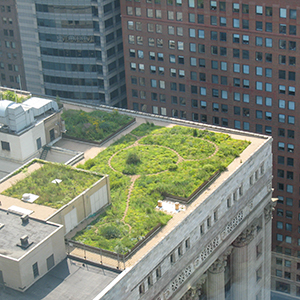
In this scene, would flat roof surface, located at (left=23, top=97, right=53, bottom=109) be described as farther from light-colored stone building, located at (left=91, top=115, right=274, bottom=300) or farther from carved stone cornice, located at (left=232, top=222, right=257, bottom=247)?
carved stone cornice, located at (left=232, top=222, right=257, bottom=247)

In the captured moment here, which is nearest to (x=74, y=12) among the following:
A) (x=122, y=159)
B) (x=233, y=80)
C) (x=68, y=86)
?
(x=68, y=86)

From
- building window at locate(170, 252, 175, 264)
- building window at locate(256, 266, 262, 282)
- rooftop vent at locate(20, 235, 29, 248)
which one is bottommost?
building window at locate(256, 266, 262, 282)

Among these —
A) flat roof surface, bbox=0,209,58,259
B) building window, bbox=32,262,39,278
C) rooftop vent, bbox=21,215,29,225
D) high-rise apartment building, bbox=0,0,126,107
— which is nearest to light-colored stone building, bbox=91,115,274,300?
building window, bbox=32,262,39,278

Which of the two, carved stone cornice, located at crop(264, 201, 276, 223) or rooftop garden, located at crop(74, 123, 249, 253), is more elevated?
rooftop garden, located at crop(74, 123, 249, 253)

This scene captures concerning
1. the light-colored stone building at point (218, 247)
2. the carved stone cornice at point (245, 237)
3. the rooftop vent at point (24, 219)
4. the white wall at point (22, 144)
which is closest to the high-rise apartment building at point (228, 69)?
the light-colored stone building at point (218, 247)

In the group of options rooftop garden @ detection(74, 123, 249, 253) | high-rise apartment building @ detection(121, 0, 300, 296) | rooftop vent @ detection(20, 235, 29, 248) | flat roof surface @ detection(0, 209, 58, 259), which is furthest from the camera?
high-rise apartment building @ detection(121, 0, 300, 296)

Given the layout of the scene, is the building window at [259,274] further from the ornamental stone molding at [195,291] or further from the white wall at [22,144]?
the white wall at [22,144]
